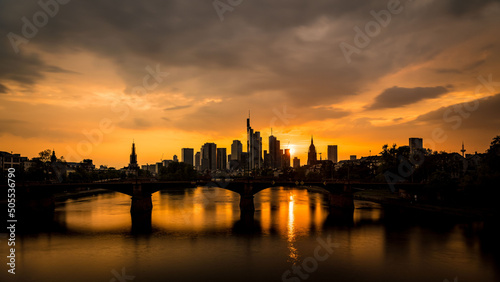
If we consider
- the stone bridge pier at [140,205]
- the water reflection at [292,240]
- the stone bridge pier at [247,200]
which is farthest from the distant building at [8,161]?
the water reflection at [292,240]

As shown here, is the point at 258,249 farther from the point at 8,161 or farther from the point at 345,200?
the point at 8,161

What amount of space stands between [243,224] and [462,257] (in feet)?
108

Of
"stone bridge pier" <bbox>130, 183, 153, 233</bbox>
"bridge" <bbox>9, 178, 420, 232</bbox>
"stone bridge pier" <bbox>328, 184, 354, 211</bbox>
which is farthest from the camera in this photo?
"stone bridge pier" <bbox>328, 184, 354, 211</bbox>

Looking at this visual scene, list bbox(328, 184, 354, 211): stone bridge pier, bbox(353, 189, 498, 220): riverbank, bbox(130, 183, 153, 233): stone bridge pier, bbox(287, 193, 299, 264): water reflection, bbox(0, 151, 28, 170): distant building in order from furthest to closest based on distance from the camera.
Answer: bbox(0, 151, 28, 170): distant building → bbox(328, 184, 354, 211): stone bridge pier → bbox(130, 183, 153, 233): stone bridge pier → bbox(353, 189, 498, 220): riverbank → bbox(287, 193, 299, 264): water reflection

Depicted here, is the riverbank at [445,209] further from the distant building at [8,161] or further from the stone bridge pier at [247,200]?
the distant building at [8,161]

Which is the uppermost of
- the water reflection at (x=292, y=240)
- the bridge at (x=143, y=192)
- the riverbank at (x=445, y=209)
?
the bridge at (x=143, y=192)

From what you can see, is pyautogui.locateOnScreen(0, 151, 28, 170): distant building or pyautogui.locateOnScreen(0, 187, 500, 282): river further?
pyautogui.locateOnScreen(0, 151, 28, 170): distant building

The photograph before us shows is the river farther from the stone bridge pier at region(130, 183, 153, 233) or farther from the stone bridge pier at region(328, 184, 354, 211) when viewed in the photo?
the stone bridge pier at region(328, 184, 354, 211)

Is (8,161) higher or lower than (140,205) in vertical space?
higher

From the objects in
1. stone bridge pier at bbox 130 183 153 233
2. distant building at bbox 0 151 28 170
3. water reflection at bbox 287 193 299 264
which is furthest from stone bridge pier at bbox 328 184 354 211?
distant building at bbox 0 151 28 170

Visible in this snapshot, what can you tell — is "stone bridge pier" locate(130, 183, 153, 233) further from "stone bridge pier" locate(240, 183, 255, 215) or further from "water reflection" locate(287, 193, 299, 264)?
"water reflection" locate(287, 193, 299, 264)

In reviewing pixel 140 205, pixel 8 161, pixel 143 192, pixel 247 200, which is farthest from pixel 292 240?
pixel 8 161

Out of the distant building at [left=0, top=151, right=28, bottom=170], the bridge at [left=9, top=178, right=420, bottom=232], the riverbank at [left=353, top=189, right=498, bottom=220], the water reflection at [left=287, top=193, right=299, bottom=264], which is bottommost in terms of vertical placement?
the water reflection at [left=287, top=193, right=299, bottom=264]

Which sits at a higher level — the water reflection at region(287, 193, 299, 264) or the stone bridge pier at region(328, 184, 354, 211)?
the stone bridge pier at region(328, 184, 354, 211)
